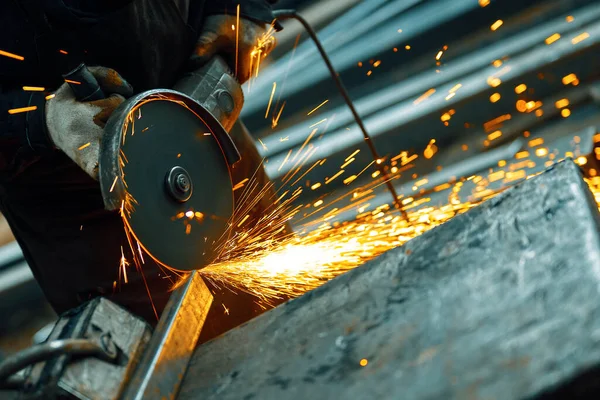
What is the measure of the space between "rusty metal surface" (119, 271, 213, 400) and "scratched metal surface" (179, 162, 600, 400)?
0.03m

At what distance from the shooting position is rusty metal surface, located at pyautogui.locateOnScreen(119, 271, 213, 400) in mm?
1156

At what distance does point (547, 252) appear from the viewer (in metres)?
0.97

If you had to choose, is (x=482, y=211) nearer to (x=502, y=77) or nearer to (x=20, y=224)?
(x=20, y=224)

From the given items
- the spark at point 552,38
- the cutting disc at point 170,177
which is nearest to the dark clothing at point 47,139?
the cutting disc at point 170,177

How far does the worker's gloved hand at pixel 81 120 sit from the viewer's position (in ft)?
5.90

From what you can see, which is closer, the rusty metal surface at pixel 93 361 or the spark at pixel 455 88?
the rusty metal surface at pixel 93 361

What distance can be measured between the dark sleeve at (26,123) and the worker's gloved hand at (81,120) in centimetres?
3

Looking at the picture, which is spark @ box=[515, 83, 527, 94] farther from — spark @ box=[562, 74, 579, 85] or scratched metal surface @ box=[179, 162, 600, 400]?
scratched metal surface @ box=[179, 162, 600, 400]

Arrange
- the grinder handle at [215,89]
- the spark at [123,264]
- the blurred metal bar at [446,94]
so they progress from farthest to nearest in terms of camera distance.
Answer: the blurred metal bar at [446,94] < the spark at [123,264] < the grinder handle at [215,89]

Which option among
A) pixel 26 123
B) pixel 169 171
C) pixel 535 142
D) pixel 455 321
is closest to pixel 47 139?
pixel 26 123

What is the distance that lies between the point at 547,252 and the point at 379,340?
30 cm

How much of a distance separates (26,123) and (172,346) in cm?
99

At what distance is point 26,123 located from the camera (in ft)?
6.18

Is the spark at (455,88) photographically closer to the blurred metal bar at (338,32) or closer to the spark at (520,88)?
the spark at (520,88)
